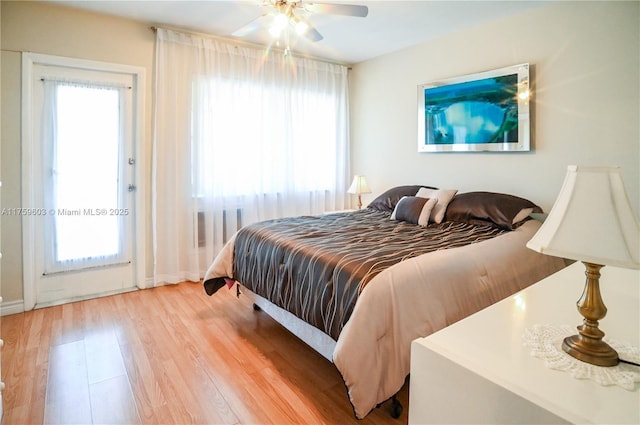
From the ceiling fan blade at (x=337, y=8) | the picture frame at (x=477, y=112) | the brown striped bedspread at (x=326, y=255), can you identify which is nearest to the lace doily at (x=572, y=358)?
the brown striped bedspread at (x=326, y=255)

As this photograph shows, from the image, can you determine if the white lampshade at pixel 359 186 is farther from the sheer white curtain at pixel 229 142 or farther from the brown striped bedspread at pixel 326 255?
the brown striped bedspread at pixel 326 255

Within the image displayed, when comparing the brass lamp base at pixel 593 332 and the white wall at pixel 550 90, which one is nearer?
the brass lamp base at pixel 593 332

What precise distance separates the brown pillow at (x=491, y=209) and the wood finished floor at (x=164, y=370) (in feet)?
5.27

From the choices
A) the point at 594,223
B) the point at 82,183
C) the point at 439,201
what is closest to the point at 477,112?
the point at 439,201

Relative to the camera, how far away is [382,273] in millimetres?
1772

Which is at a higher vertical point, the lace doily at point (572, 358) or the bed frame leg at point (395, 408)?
the lace doily at point (572, 358)

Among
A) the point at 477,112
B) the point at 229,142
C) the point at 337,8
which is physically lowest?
the point at 229,142

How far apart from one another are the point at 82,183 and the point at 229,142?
1.43 meters

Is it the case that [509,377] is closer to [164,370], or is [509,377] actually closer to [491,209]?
[164,370]

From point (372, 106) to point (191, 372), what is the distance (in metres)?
3.74

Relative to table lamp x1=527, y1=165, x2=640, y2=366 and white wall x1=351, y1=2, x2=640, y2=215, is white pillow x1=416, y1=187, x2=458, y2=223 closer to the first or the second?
white wall x1=351, y1=2, x2=640, y2=215

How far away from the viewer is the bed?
5.49ft

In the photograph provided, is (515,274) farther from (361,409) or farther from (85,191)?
(85,191)

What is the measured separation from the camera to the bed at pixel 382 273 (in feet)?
5.49
